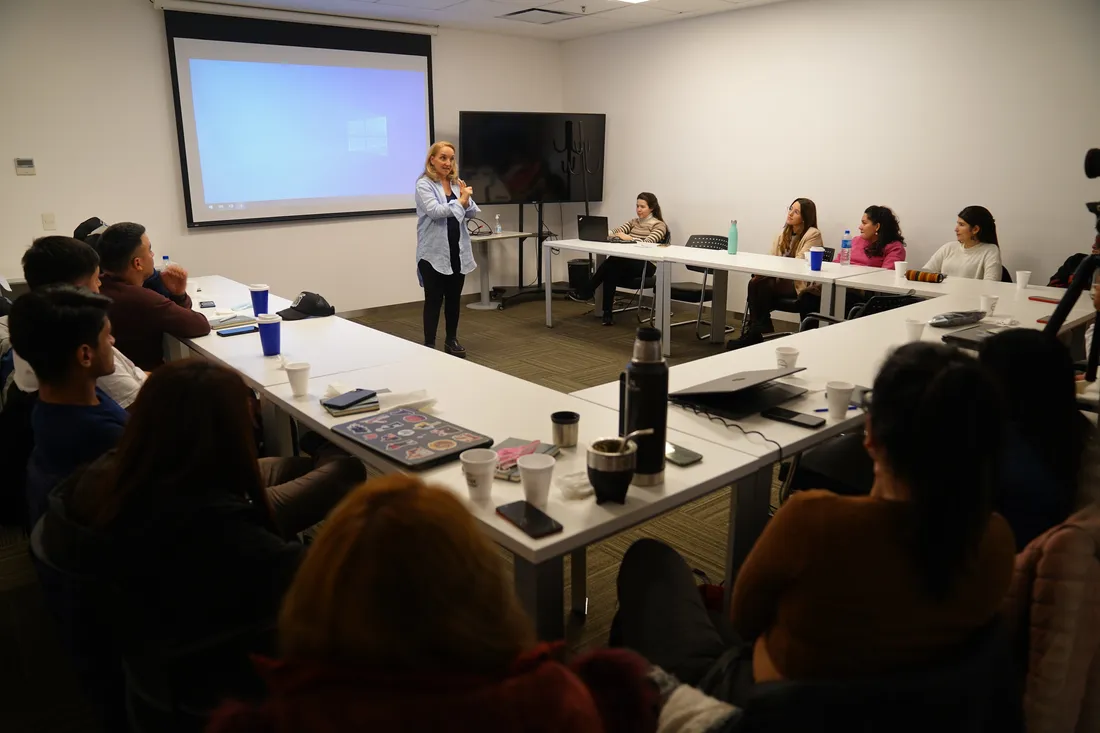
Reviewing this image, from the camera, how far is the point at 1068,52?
4656 millimetres

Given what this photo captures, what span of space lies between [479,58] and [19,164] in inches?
154

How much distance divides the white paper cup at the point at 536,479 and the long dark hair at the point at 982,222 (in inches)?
164

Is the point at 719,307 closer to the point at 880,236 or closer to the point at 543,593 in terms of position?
the point at 880,236

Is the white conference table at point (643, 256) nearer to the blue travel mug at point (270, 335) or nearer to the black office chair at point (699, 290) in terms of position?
the black office chair at point (699, 290)

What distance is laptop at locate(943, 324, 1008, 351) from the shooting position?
9.33 feet

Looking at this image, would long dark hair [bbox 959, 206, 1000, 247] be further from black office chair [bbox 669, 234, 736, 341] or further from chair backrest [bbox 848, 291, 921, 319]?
black office chair [bbox 669, 234, 736, 341]

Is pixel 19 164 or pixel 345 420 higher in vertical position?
pixel 19 164

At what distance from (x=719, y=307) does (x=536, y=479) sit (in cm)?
444

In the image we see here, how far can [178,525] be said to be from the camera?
1.29m

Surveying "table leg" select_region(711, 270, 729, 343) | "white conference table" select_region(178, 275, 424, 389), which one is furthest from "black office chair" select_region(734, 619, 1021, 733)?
"table leg" select_region(711, 270, 729, 343)

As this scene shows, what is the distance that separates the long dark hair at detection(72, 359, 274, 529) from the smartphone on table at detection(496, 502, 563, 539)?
1.62ft

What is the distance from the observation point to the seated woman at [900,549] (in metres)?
1.04

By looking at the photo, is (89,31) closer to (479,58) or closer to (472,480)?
(479,58)

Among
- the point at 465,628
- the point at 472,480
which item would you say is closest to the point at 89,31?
the point at 472,480
